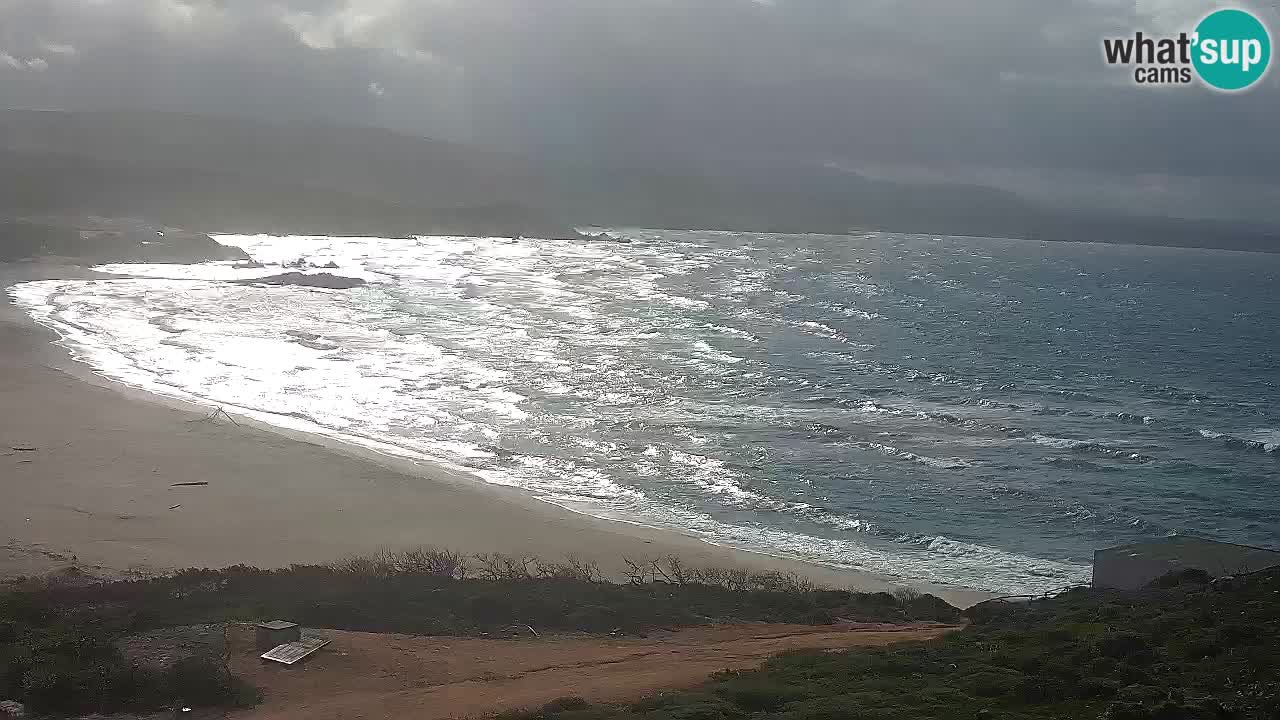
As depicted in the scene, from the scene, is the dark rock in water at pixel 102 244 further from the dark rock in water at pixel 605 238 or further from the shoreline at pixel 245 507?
the shoreline at pixel 245 507

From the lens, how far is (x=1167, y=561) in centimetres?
2197

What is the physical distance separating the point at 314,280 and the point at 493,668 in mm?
70695

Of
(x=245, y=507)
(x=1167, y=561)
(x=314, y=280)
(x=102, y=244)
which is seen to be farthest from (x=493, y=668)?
(x=102, y=244)

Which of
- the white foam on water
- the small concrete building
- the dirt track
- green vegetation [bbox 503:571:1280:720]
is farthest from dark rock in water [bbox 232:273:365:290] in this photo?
green vegetation [bbox 503:571:1280:720]

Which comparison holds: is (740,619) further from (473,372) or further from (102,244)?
(102,244)

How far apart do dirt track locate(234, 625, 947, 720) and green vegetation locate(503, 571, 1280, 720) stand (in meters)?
1.20

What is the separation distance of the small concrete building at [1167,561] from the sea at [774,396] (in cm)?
311

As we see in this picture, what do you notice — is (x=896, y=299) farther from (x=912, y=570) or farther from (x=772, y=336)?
(x=912, y=570)

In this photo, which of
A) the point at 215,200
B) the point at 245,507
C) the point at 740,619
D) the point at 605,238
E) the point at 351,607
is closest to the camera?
the point at 351,607

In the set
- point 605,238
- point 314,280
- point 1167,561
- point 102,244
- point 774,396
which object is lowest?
point 1167,561

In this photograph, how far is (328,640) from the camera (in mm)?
17156

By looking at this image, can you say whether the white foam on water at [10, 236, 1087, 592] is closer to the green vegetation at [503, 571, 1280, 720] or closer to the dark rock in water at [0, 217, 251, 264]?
the dark rock in water at [0, 217, 251, 264]

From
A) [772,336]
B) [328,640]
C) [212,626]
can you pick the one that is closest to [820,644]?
[328,640]

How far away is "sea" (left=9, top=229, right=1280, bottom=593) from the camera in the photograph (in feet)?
100
